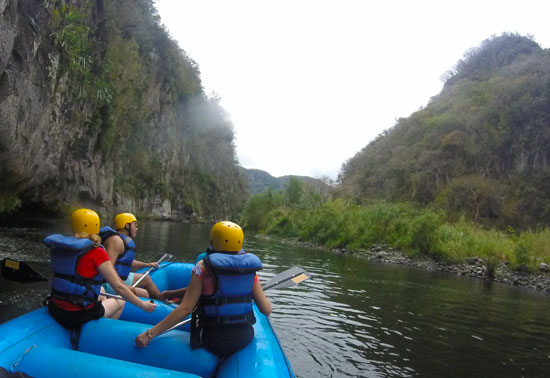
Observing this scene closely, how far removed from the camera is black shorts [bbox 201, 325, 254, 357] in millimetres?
3182

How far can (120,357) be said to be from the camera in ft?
10.9

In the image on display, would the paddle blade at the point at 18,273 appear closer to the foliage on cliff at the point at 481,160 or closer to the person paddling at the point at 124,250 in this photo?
the person paddling at the point at 124,250

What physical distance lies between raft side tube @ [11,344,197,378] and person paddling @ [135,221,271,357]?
1.63 ft

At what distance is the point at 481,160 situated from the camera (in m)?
35.3

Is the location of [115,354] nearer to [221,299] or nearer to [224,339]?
[224,339]

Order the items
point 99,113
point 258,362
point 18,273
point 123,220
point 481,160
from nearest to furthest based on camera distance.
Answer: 1. point 258,362
2. point 18,273
3. point 123,220
4. point 99,113
5. point 481,160

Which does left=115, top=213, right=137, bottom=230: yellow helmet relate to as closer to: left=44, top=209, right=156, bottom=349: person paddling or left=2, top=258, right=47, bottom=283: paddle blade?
left=2, top=258, right=47, bottom=283: paddle blade

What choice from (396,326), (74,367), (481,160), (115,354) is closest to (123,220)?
(115,354)

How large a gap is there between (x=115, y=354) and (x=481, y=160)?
37502mm

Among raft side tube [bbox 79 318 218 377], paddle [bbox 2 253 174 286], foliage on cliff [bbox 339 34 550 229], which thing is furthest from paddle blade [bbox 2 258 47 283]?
foliage on cliff [bbox 339 34 550 229]

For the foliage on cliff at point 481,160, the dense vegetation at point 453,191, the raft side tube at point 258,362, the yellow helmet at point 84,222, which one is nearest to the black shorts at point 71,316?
the yellow helmet at point 84,222

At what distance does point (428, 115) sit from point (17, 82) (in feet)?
162

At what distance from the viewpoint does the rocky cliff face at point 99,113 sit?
11.3 meters

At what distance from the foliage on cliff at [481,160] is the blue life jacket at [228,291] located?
30.9 meters
